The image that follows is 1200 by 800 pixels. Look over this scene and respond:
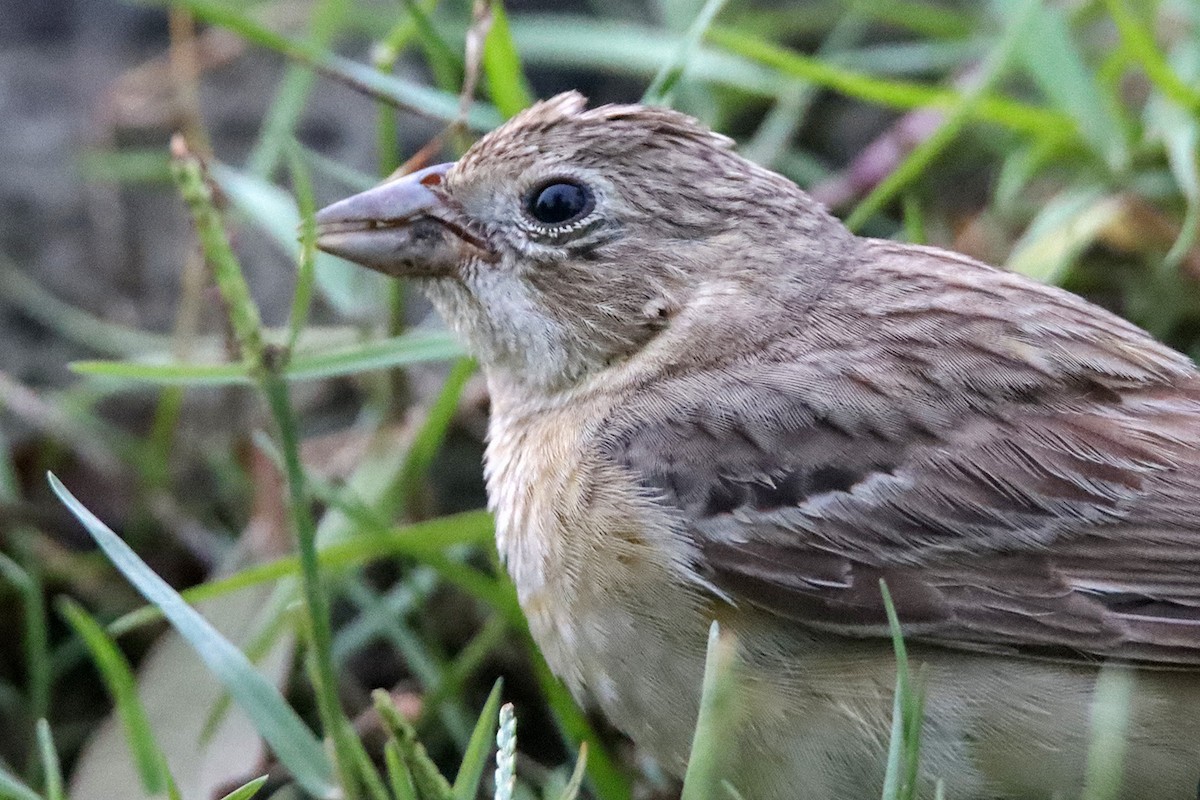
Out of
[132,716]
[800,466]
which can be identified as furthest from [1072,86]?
[132,716]

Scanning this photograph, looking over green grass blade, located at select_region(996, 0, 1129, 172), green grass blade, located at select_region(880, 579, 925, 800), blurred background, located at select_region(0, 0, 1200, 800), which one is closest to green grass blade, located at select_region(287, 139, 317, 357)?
blurred background, located at select_region(0, 0, 1200, 800)

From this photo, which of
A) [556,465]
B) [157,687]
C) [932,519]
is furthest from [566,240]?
[157,687]

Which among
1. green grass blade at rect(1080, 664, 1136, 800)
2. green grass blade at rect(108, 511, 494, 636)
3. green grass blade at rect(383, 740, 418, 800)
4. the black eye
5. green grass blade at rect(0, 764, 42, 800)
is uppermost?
the black eye

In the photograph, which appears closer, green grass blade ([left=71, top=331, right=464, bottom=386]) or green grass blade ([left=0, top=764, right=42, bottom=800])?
green grass blade ([left=0, top=764, right=42, bottom=800])

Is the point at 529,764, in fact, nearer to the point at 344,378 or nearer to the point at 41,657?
the point at 41,657

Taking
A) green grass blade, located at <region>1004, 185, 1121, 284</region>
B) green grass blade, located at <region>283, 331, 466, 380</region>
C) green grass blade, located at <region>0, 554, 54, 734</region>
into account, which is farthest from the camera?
green grass blade, located at <region>1004, 185, 1121, 284</region>

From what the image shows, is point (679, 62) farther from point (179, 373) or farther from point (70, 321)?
point (70, 321)

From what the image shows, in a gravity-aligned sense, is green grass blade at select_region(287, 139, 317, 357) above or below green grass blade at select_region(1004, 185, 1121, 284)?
below

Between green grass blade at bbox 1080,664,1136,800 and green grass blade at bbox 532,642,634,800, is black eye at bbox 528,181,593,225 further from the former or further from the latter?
green grass blade at bbox 1080,664,1136,800
